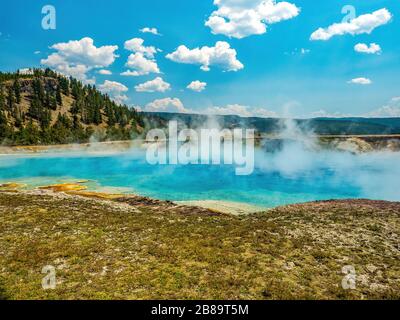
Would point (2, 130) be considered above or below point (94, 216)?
above

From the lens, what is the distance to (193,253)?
17.9 metres

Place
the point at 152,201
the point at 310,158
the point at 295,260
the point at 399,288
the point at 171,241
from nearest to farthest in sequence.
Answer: the point at 399,288 < the point at 295,260 < the point at 171,241 < the point at 152,201 < the point at 310,158

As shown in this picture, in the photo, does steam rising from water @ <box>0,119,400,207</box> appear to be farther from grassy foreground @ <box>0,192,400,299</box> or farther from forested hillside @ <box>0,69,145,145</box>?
forested hillside @ <box>0,69,145,145</box>

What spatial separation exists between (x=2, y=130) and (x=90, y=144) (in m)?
37.1

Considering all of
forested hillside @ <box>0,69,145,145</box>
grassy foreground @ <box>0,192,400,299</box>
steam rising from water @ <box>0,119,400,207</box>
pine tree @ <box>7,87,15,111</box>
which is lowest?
steam rising from water @ <box>0,119,400,207</box>

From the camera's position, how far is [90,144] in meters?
145

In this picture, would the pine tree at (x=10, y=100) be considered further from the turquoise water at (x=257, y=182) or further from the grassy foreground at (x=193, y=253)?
the grassy foreground at (x=193, y=253)

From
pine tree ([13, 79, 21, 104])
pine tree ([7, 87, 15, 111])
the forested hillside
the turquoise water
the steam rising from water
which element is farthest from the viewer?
pine tree ([13, 79, 21, 104])

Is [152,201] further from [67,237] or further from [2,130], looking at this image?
[2,130]

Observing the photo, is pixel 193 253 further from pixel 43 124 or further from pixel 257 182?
pixel 43 124

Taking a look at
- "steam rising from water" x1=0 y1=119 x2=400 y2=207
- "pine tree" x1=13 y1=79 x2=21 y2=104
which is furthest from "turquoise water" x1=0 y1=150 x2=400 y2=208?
"pine tree" x1=13 y1=79 x2=21 y2=104

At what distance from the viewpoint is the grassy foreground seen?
1391cm

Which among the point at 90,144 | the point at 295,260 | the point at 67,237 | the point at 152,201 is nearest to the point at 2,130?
the point at 90,144

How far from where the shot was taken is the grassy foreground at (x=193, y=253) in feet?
45.6
